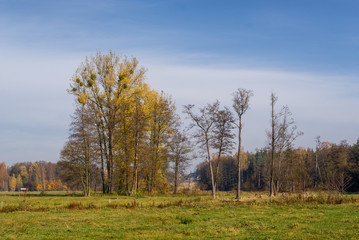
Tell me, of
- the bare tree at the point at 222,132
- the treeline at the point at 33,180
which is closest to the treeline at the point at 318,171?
the bare tree at the point at 222,132

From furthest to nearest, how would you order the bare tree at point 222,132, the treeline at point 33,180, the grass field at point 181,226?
the treeline at point 33,180, the bare tree at point 222,132, the grass field at point 181,226

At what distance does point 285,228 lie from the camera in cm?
1650

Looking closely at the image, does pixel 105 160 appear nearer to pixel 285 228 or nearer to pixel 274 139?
pixel 274 139

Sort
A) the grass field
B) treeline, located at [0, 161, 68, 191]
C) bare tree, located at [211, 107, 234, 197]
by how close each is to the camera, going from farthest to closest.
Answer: treeline, located at [0, 161, 68, 191]
bare tree, located at [211, 107, 234, 197]
the grass field

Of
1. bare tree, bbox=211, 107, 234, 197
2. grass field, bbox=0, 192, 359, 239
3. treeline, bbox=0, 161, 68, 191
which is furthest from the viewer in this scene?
treeline, bbox=0, 161, 68, 191

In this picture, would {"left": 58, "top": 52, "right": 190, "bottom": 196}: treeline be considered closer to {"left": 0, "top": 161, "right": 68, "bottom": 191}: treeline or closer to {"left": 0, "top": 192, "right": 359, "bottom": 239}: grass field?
{"left": 0, "top": 192, "right": 359, "bottom": 239}: grass field

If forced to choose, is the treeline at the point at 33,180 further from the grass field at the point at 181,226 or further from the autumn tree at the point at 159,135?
the grass field at the point at 181,226

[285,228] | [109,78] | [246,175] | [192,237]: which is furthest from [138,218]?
[246,175]

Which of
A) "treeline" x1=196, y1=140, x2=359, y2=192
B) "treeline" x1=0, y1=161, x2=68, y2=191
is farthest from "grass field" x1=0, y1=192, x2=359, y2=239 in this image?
"treeline" x1=0, y1=161, x2=68, y2=191

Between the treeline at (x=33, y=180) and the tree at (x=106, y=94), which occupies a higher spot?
the tree at (x=106, y=94)

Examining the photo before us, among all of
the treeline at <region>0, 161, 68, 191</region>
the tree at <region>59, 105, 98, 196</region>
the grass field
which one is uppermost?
the tree at <region>59, 105, 98, 196</region>

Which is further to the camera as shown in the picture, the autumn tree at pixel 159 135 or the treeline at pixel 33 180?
the treeline at pixel 33 180

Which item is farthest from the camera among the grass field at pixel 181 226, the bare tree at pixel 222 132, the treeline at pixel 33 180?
the treeline at pixel 33 180

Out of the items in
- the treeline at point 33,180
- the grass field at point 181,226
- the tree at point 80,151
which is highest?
the tree at point 80,151
